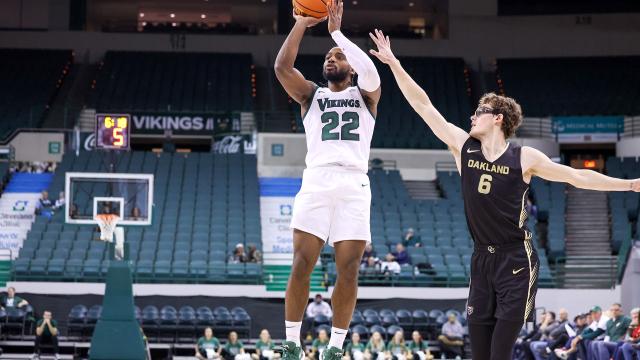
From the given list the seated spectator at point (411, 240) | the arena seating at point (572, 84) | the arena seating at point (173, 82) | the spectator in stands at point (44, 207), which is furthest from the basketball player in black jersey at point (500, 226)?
the arena seating at point (572, 84)

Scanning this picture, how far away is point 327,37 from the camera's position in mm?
35875

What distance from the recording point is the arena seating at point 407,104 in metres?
31.4

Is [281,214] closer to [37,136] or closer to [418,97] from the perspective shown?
[37,136]

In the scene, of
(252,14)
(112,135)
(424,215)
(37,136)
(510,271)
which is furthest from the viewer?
(252,14)

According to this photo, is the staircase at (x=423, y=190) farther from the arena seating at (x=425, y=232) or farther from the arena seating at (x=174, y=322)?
the arena seating at (x=174, y=322)

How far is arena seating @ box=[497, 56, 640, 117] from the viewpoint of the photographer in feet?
109

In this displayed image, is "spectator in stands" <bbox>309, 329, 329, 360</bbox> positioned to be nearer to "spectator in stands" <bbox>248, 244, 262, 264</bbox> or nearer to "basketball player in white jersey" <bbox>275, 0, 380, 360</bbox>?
"spectator in stands" <bbox>248, 244, 262, 264</bbox>

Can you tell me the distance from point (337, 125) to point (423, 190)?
23.5 m

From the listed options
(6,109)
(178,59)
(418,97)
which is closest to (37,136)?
(6,109)

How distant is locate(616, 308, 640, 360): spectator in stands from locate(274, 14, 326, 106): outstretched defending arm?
35.3 ft

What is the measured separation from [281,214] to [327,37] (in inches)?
407

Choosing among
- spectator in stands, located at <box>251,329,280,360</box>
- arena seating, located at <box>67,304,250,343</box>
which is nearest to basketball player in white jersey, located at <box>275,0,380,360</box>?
spectator in stands, located at <box>251,329,280,360</box>

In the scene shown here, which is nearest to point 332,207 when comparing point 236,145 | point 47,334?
point 47,334

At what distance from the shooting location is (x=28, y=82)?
110 feet
